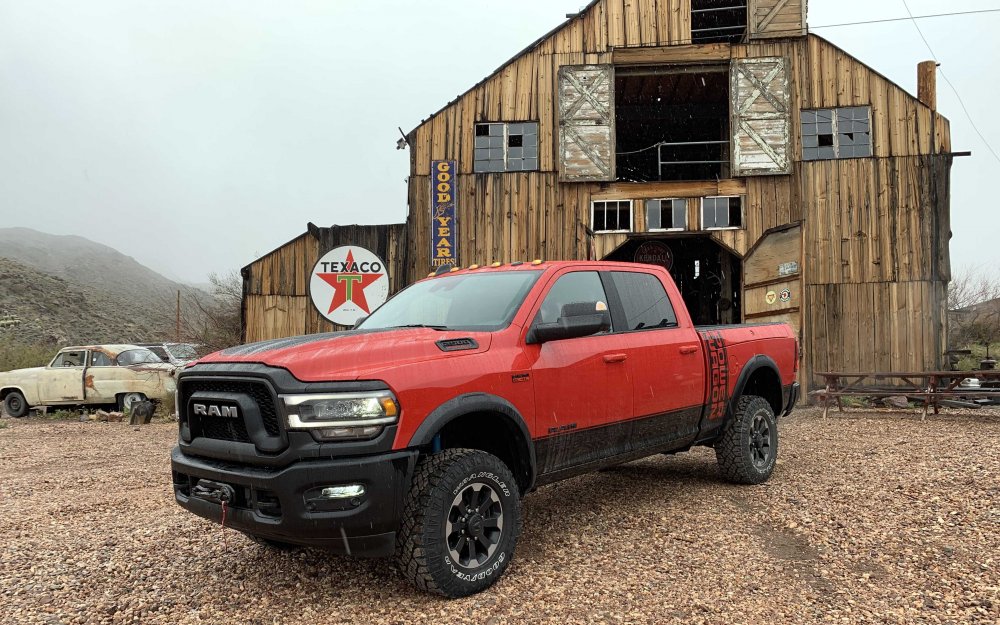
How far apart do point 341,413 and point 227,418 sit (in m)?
0.69

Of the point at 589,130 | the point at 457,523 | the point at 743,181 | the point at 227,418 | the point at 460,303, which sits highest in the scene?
the point at 589,130

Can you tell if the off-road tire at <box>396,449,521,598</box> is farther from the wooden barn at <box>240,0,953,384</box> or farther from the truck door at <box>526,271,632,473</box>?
the wooden barn at <box>240,0,953,384</box>

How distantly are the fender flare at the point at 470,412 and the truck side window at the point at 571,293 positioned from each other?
0.70 m

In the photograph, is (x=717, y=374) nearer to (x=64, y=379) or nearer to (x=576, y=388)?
(x=576, y=388)

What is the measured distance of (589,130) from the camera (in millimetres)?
13125

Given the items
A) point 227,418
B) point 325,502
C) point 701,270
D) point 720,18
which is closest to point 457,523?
point 325,502

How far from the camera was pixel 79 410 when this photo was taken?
13852 mm

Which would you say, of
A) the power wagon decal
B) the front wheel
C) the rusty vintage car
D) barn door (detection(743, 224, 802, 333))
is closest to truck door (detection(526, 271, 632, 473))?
the power wagon decal

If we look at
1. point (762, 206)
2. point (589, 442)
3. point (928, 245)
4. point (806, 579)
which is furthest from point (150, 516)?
point (928, 245)

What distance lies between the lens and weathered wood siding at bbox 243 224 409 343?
13797mm

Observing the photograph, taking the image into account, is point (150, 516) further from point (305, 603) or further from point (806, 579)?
point (806, 579)

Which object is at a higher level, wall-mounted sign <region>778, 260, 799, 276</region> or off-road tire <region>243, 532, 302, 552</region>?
wall-mounted sign <region>778, 260, 799, 276</region>

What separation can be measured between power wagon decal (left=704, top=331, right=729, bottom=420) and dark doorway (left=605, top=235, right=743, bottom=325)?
11504 millimetres

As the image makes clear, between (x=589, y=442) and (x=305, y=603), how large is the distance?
6.21ft
